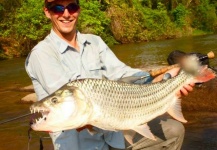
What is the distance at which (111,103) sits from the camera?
2.95 m

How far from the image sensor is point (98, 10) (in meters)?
32.7

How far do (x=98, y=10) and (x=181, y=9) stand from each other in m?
14.0

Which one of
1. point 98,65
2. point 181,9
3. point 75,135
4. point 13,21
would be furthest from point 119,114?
point 181,9

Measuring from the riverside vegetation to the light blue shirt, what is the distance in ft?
81.0

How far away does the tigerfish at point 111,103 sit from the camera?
2.69 m

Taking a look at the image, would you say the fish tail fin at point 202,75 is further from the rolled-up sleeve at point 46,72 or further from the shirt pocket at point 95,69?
the rolled-up sleeve at point 46,72

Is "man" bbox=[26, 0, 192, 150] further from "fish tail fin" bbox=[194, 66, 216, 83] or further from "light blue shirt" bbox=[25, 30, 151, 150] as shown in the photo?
"fish tail fin" bbox=[194, 66, 216, 83]

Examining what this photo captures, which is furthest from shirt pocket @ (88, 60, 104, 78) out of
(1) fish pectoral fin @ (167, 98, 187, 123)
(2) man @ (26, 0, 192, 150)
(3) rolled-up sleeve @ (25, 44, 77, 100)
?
(1) fish pectoral fin @ (167, 98, 187, 123)

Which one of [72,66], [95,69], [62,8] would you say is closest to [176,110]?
[95,69]

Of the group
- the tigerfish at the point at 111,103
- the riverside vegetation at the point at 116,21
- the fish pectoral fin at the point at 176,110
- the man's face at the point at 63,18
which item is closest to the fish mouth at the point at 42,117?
the tigerfish at the point at 111,103

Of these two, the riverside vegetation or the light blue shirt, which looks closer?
the light blue shirt

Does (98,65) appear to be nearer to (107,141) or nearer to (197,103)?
(107,141)

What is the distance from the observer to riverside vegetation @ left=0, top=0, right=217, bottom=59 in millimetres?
28406

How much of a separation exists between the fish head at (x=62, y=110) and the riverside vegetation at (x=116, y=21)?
25671 mm
